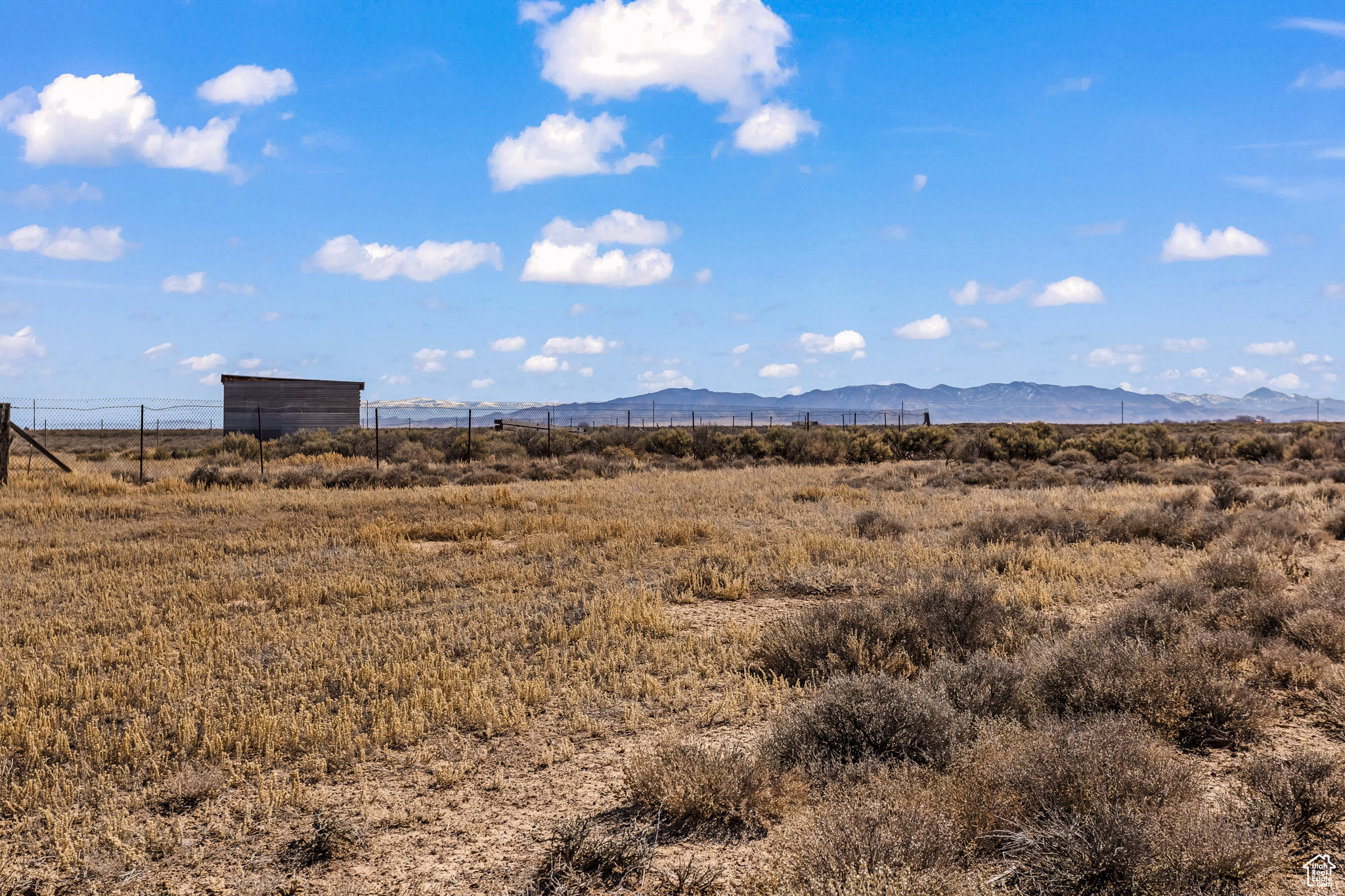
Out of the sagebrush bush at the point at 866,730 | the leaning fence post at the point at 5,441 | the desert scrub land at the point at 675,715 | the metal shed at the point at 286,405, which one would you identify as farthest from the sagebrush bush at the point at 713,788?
the metal shed at the point at 286,405

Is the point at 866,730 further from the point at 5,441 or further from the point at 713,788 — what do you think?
the point at 5,441

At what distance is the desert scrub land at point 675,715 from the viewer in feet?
12.4

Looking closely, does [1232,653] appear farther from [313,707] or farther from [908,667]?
[313,707]

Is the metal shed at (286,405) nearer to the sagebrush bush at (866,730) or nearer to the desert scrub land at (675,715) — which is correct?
the desert scrub land at (675,715)

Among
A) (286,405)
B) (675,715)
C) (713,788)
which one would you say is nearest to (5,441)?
(675,715)

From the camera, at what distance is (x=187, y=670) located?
22.0 ft

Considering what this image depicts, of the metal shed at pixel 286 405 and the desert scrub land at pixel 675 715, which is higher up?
the metal shed at pixel 286 405

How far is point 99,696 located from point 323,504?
1106 centimetres

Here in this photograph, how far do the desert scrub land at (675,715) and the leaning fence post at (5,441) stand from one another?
9.59 metres

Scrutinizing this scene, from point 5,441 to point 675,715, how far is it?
70.7 ft

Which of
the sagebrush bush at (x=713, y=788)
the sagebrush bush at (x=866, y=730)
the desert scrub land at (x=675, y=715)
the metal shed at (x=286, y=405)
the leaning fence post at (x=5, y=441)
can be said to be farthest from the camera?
the metal shed at (x=286, y=405)

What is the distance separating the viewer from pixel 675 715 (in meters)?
5.95

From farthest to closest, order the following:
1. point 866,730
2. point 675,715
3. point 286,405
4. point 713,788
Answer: point 286,405 → point 675,715 → point 866,730 → point 713,788

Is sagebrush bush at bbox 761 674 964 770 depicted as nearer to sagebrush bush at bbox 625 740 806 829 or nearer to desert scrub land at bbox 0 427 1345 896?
desert scrub land at bbox 0 427 1345 896
